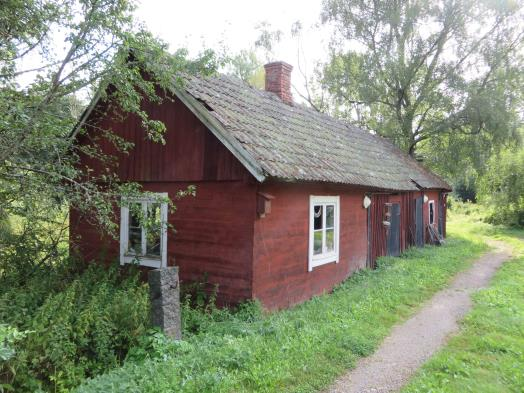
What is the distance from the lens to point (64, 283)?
7137mm

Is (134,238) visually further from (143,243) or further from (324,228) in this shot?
(324,228)

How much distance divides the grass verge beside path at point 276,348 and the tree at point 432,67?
15612 mm

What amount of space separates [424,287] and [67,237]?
330 inches

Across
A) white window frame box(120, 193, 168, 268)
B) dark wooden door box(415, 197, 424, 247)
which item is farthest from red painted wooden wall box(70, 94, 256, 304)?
dark wooden door box(415, 197, 424, 247)

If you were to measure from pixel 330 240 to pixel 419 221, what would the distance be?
847 centimetres

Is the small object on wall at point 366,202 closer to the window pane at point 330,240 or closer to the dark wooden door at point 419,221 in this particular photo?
the window pane at point 330,240

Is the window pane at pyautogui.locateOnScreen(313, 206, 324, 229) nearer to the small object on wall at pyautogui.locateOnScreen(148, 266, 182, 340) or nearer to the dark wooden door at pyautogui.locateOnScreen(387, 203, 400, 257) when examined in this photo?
the small object on wall at pyautogui.locateOnScreen(148, 266, 182, 340)

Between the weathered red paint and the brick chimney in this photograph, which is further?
the brick chimney

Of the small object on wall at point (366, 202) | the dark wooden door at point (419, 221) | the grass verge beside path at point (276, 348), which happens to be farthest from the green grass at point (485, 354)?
the dark wooden door at point (419, 221)

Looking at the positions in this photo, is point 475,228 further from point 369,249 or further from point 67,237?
point 67,237

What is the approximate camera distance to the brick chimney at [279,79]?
12.9m

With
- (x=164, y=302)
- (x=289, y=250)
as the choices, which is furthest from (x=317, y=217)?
(x=164, y=302)

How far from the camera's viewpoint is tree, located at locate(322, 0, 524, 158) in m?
20.4

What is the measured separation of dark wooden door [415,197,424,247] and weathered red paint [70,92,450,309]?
27.1 ft
